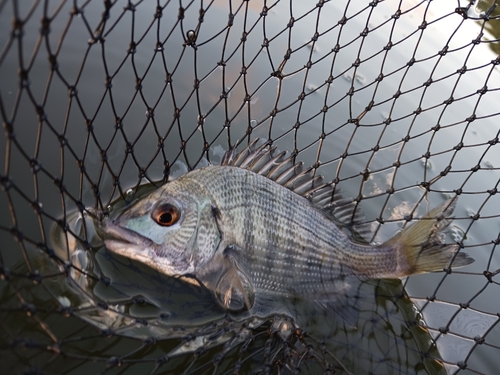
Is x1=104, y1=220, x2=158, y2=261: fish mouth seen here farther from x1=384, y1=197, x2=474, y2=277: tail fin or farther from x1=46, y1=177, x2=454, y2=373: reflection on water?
x1=384, y1=197, x2=474, y2=277: tail fin

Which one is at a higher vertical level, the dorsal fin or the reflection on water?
the dorsal fin

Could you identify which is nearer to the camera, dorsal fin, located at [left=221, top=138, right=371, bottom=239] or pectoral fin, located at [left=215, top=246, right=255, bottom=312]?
pectoral fin, located at [left=215, top=246, right=255, bottom=312]

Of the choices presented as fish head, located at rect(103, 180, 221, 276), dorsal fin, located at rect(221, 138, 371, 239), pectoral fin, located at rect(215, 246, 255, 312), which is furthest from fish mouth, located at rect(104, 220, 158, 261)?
dorsal fin, located at rect(221, 138, 371, 239)

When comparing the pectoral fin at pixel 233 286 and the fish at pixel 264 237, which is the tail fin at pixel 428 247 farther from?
the pectoral fin at pixel 233 286

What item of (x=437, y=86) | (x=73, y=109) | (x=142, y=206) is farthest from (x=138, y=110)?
(x=437, y=86)

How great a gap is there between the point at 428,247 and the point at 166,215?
171cm

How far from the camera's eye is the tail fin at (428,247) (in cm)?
249

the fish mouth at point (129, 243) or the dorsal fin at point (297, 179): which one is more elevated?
the dorsal fin at point (297, 179)

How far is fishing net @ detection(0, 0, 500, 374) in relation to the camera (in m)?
1.99

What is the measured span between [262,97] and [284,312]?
2.46m

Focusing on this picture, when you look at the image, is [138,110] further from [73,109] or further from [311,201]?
[311,201]

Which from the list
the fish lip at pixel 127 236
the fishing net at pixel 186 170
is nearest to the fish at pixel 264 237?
the fish lip at pixel 127 236

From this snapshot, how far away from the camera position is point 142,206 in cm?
233

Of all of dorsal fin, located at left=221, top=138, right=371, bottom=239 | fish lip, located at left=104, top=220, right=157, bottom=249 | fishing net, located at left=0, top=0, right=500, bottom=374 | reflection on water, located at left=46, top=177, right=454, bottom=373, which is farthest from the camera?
dorsal fin, located at left=221, top=138, right=371, bottom=239
